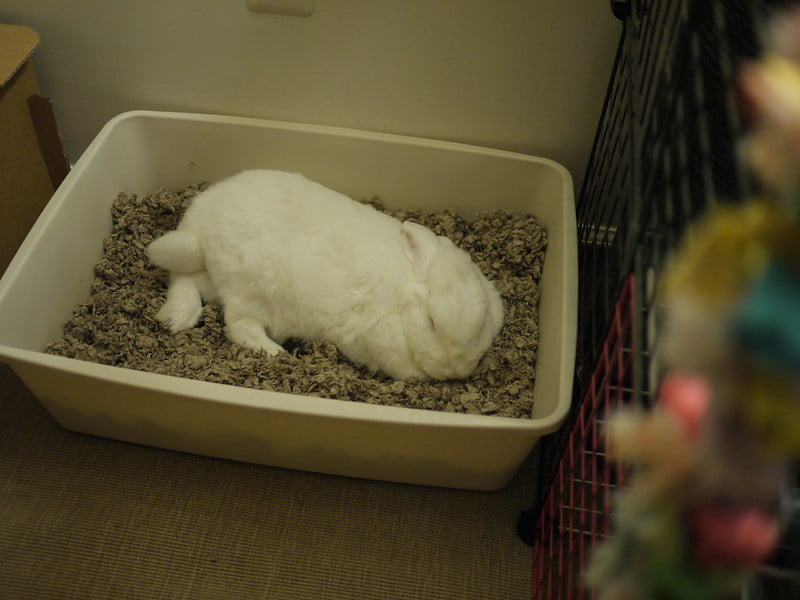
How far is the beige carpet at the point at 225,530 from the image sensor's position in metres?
1.33

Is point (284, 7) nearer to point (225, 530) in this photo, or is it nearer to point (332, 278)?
point (332, 278)

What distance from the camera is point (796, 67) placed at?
0.35 metres

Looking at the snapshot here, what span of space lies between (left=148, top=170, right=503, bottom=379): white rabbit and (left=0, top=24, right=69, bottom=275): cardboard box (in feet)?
1.43

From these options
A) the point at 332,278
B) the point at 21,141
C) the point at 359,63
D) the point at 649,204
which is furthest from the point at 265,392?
the point at 21,141

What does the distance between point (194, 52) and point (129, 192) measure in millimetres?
417

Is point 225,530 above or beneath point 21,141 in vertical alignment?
beneath

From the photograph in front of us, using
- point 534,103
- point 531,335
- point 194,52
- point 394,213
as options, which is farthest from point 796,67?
point 194,52

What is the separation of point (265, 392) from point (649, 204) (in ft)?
2.41

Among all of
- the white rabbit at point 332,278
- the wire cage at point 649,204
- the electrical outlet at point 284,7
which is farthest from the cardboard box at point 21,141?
the wire cage at point 649,204

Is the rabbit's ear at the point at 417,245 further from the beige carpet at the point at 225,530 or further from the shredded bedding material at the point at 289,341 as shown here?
the beige carpet at the point at 225,530

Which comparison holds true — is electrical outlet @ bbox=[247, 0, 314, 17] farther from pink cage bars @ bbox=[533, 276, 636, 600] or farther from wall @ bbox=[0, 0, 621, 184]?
pink cage bars @ bbox=[533, 276, 636, 600]

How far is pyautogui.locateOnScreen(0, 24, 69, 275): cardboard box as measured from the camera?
1.60m

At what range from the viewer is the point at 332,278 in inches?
55.9

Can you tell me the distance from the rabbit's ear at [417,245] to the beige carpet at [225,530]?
52 cm
